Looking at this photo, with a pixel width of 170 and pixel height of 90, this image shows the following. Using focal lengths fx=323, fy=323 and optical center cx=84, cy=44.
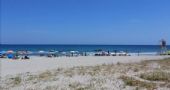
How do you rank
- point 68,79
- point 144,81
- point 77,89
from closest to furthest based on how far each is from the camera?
1. point 77,89
2. point 144,81
3. point 68,79

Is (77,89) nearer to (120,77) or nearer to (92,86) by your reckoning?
(92,86)

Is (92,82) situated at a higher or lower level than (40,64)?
higher

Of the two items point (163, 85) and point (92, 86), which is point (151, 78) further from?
point (92, 86)

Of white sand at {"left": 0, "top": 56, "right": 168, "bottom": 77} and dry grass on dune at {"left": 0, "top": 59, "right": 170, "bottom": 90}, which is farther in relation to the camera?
white sand at {"left": 0, "top": 56, "right": 168, "bottom": 77}

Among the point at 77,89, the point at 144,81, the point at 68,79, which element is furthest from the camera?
the point at 68,79

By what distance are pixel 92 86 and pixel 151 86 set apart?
2.12 m

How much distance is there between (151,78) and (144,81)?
0.68 metres

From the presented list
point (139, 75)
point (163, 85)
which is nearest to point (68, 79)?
point (139, 75)

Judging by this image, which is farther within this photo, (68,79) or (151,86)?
(68,79)

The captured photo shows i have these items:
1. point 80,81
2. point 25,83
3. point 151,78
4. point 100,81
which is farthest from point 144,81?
point 25,83

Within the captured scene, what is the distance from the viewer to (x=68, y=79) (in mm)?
13445

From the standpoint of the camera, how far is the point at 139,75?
13930mm

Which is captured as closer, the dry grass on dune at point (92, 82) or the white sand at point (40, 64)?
the dry grass on dune at point (92, 82)

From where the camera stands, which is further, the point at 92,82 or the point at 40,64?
the point at 40,64
